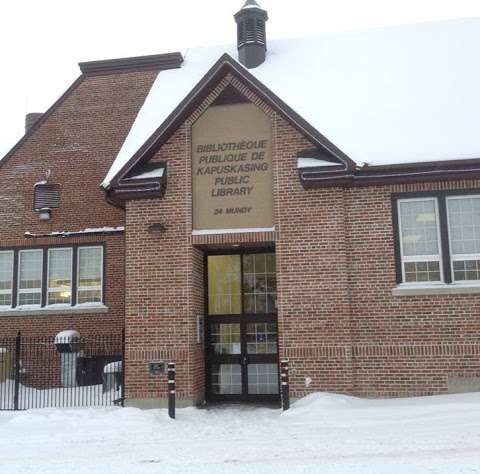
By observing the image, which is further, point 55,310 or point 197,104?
point 55,310

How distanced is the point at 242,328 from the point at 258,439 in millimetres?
4903

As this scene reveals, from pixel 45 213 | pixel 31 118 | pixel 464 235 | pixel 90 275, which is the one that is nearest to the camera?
pixel 464 235

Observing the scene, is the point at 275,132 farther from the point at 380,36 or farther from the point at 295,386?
the point at 380,36

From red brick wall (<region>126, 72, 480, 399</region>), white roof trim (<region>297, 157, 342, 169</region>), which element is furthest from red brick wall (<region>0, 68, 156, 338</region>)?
white roof trim (<region>297, 157, 342, 169</region>)

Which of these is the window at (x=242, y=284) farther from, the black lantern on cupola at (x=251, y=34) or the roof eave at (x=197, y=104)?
the black lantern on cupola at (x=251, y=34)

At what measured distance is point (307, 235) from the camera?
1283 centimetres

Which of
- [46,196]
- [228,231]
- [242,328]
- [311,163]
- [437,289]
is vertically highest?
[46,196]

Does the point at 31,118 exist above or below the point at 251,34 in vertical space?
below

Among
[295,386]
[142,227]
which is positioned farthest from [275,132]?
[295,386]

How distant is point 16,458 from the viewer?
28.4 ft

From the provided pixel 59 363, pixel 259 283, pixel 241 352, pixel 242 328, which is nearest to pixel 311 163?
pixel 259 283

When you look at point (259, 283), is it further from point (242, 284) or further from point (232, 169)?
point (232, 169)

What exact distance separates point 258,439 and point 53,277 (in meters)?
10.6

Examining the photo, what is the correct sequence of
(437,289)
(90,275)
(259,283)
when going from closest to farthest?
(437,289) < (259,283) < (90,275)
